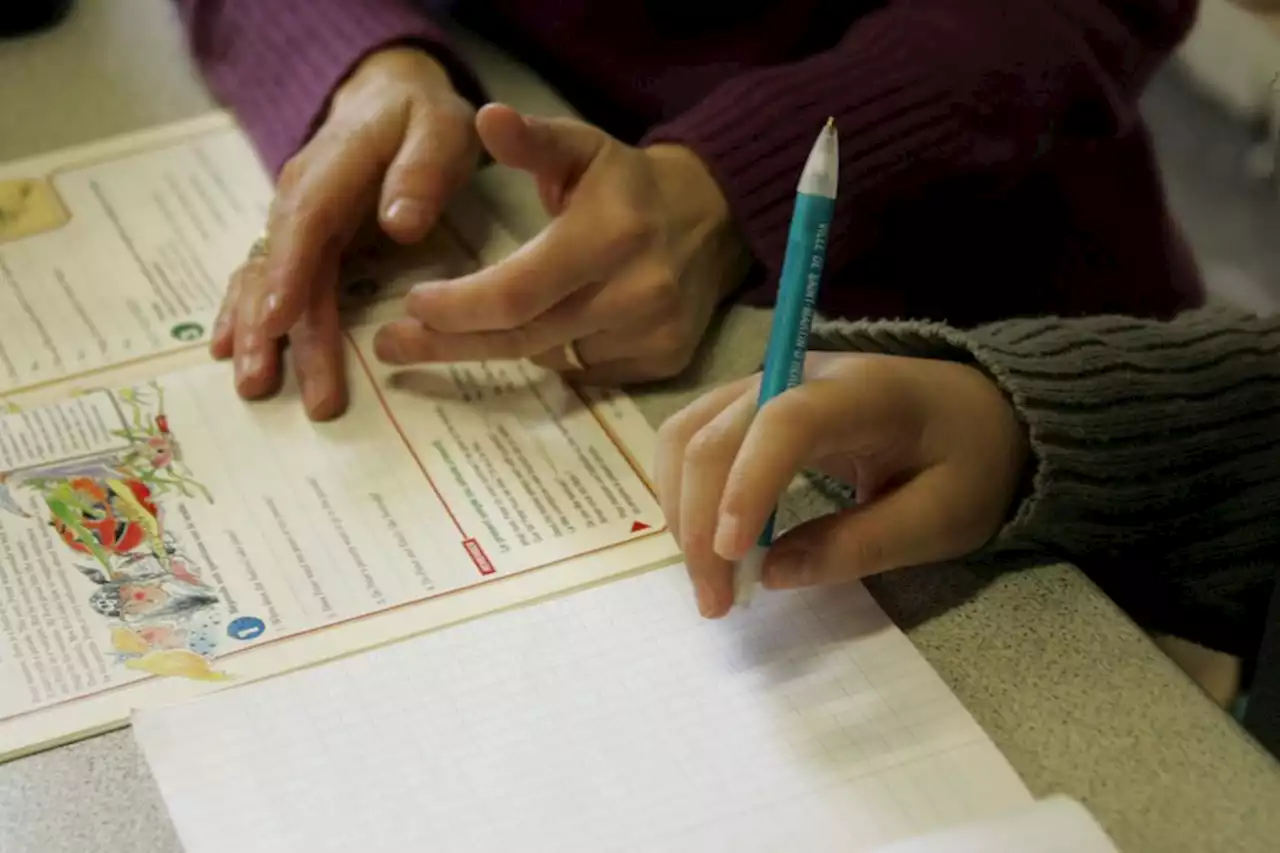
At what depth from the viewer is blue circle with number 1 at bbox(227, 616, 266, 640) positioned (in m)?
0.48

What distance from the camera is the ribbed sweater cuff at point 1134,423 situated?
1.61 ft

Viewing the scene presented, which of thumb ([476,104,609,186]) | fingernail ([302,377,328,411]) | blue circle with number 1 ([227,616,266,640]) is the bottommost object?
fingernail ([302,377,328,411])

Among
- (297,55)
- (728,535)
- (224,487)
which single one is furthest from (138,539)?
(297,55)

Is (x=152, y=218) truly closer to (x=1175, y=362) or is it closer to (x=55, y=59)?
Answer: (x=55, y=59)

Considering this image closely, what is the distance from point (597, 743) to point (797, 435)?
124 millimetres

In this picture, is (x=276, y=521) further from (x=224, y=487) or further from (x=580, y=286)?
(x=580, y=286)

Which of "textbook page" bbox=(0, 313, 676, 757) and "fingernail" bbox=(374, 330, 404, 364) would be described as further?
"fingernail" bbox=(374, 330, 404, 364)

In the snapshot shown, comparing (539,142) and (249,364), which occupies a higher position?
(539,142)

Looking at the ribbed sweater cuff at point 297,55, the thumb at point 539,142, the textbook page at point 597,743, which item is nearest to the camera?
the textbook page at point 597,743

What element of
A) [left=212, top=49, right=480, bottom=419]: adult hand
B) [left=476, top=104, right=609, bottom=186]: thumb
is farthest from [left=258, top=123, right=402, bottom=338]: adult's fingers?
[left=476, top=104, right=609, bottom=186]: thumb

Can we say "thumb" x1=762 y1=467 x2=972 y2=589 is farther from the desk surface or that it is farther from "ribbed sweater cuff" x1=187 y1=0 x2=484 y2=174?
"ribbed sweater cuff" x1=187 y1=0 x2=484 y2=174

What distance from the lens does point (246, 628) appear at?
48 centimetres

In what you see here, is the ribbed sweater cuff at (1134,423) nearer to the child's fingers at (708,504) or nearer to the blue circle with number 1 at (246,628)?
the child's fingers at (708,504)

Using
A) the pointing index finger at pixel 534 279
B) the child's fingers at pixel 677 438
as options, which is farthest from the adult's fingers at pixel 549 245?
the child's fingers at pixel 677 438
